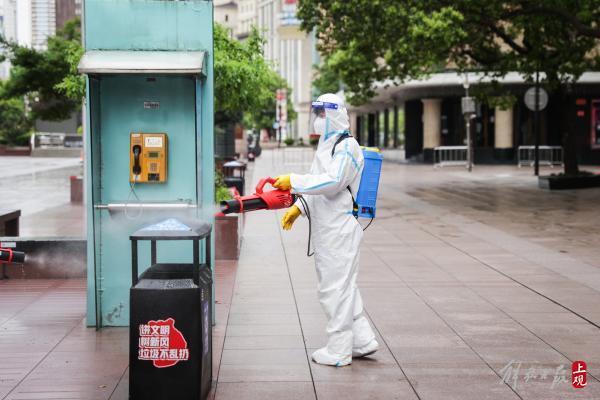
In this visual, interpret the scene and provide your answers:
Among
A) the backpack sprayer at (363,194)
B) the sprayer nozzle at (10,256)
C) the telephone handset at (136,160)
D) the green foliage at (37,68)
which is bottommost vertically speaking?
the sprayer nozzle at (10,256)

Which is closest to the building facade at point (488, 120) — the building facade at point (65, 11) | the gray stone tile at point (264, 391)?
the building facade at point (65, 11)

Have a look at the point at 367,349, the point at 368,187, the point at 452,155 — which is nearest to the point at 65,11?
the point at 452,155

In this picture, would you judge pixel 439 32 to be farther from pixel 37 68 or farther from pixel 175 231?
pixel 175 231

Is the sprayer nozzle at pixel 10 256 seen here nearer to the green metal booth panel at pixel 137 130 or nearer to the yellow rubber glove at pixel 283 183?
the yellow rubber glove at pixel 283 183

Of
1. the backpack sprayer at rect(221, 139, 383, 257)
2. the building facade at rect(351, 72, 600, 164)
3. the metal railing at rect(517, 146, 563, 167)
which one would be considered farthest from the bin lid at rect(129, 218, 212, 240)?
the building facade at rect(351, 72, 600, 164)

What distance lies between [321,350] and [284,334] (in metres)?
0.99

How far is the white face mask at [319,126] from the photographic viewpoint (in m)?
6.59

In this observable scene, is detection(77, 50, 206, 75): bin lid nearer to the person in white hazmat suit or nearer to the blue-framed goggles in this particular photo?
the blue-framed goggles

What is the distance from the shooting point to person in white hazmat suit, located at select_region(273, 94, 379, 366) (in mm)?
Answer: 6344

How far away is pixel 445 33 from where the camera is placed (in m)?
20.0

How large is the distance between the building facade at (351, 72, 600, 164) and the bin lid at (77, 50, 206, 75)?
36.1m

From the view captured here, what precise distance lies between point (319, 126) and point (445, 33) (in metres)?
14.1

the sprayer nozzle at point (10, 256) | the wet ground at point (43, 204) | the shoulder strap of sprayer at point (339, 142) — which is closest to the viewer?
the sprayer nozzle at point (10, 256)

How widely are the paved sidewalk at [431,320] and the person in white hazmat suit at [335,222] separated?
231 millimetres
